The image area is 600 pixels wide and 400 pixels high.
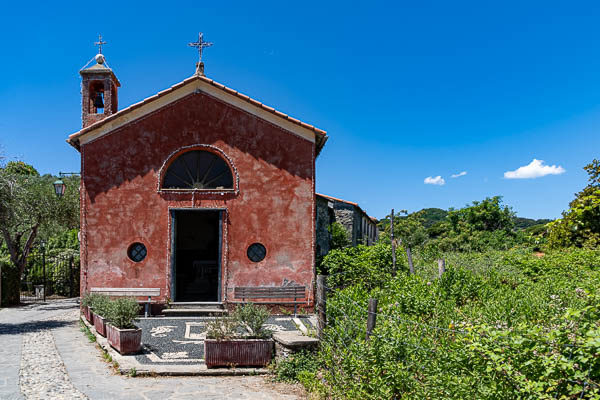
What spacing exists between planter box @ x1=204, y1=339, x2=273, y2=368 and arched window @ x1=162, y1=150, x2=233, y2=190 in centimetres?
683

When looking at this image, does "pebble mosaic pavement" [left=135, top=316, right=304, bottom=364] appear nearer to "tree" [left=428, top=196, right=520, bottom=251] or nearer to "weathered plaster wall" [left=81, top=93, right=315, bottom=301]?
"weathered plaster wall" [left=81, top=93, right=315, bottom=301]

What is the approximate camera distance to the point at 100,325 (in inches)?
413

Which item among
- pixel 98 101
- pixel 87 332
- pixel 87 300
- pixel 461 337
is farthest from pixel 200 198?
pixel 461 337

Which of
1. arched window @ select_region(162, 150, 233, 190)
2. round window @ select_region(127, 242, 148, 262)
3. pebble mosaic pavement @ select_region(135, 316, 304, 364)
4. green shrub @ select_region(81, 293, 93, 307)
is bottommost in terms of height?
pebble mosaic pavement @ select_region(135, 316, 304, 364)

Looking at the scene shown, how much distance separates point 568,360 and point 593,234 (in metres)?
17.9

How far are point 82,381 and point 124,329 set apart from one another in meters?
1.52

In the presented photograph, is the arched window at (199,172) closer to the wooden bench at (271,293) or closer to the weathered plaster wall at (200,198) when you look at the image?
the weathered plaster wall at (200,198)

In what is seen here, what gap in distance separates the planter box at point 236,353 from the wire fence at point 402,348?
109 cm

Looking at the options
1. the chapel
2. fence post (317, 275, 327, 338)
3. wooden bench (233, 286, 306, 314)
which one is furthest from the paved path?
wooden bench (233, 286, 306, 314)

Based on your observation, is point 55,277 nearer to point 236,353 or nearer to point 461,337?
point 236,353

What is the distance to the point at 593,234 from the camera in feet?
59.2

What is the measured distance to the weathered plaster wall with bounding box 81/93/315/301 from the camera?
13.2 metres

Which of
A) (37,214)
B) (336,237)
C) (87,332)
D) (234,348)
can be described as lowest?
(87,332)

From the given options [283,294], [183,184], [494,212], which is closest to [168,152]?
[183,184]
